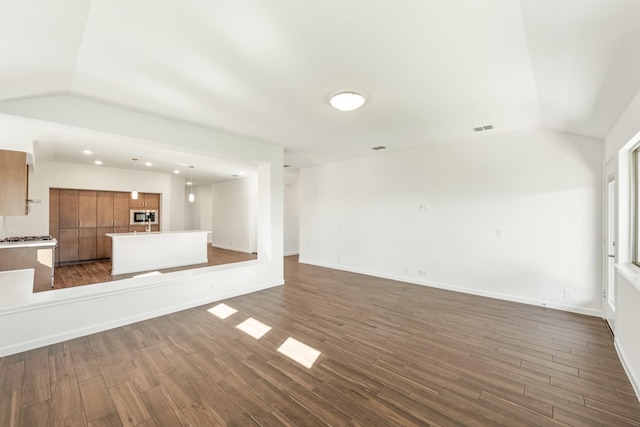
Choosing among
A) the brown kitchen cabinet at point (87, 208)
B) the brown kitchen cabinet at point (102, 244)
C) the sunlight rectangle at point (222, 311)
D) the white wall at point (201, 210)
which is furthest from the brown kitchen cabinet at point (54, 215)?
the sunlight rectangle at point (222, 311)

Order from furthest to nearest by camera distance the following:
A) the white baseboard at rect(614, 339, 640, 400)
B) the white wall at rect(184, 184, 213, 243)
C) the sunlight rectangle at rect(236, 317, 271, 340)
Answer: the white wall at rect(184, 184, 213, 243) → the sunlight rectangle at rect(236, 317, 271, 340) → the white baseboard at rect(614, 339, 640, 400)

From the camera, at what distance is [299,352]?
8.91 feet

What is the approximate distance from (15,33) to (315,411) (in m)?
3.28

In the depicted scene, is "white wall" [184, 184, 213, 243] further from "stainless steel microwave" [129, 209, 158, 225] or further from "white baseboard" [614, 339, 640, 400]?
"white baseboard" [614, 339, 640, 400]

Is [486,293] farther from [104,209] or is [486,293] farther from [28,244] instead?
[104,209]

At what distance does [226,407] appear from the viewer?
1954mm

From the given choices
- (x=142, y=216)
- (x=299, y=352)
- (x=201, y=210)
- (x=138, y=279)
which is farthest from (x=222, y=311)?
(x=201, y=210)

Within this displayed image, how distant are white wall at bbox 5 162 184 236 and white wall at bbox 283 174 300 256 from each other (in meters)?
3.72

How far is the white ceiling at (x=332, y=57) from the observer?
1.71 metres

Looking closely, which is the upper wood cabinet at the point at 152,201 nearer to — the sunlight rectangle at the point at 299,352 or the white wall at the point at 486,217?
the white wall at the point at 486,217

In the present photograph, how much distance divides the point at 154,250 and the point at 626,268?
8318 millimetres

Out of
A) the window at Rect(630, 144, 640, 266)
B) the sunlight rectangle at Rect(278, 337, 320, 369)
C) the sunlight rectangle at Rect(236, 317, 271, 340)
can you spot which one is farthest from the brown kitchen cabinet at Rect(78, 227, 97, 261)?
the window at Rect(630, 144, 640, 266)

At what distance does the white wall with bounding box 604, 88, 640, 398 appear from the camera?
2225 millimetres

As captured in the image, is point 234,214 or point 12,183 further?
point 234,214
